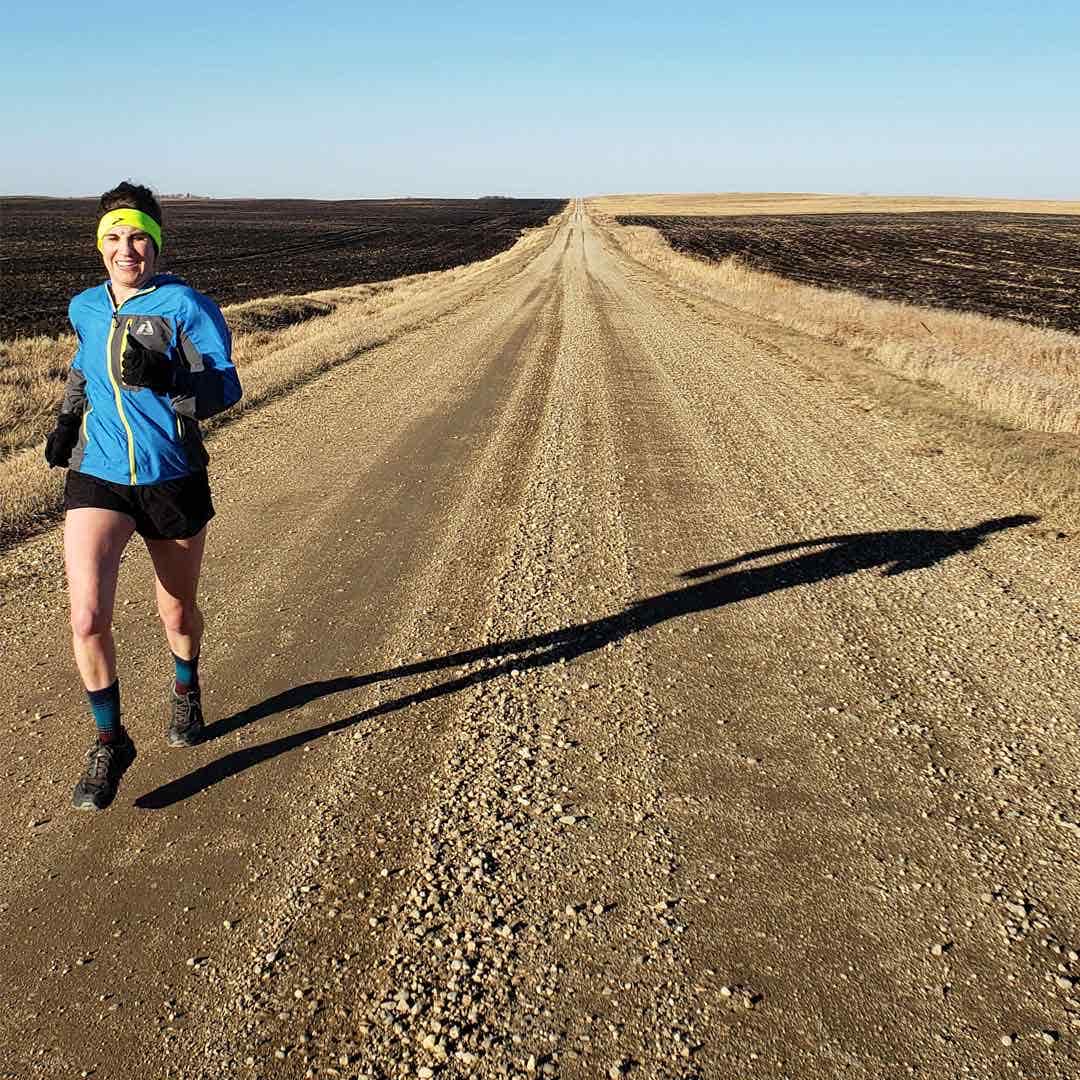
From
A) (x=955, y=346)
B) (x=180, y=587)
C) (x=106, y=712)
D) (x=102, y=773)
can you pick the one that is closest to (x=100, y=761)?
(x=102, y=773)

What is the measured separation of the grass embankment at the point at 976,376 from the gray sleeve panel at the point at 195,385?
616cm

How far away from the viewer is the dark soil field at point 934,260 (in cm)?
2668

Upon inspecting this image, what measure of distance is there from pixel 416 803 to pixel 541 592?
7.07 ft

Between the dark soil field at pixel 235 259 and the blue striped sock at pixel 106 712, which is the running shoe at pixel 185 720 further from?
the dark soil field at pixel 235 259

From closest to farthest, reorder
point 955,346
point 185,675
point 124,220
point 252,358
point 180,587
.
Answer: point 124,220 → point 180,587 → point 185,675 → point 252,358 → point 955,346

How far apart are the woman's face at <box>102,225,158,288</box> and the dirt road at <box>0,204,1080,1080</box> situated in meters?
1.84

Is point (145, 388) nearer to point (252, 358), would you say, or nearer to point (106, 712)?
point (106, 712)

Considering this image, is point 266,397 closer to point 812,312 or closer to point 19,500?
point 19,500

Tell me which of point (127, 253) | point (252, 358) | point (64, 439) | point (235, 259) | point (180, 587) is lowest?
point (252, 358)

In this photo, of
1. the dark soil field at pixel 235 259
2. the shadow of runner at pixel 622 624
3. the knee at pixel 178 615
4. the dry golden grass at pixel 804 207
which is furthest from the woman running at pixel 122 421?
the dry golden grass at pixel 804 207

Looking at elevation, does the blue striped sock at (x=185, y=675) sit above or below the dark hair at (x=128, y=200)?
below

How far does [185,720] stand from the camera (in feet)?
12.1

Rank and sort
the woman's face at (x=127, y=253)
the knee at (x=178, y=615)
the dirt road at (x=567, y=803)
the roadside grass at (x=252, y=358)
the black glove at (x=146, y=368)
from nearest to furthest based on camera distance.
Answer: the dirt road at (x=567, y=803)
the black glove at (x=146, y=368)
the woman's face at (x=127, y=253)
the knee at (x=178, y=615)
the roadside grass at (x=252, y=358)

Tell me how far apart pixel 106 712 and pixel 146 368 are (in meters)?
1.29
